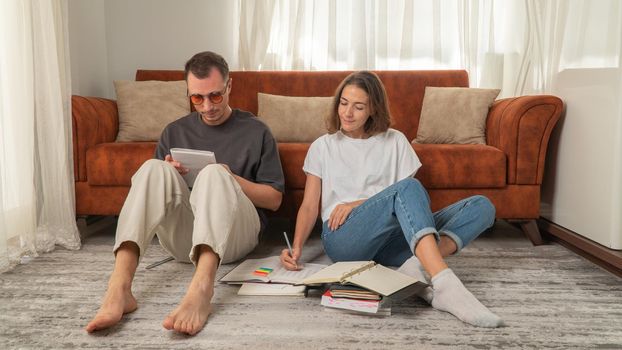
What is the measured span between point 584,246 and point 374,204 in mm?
1027

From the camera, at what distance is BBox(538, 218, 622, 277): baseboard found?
195cm

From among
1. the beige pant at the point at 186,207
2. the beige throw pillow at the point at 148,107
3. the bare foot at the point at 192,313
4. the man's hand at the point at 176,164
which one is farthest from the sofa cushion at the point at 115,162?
the bare foot at the point at 192,313

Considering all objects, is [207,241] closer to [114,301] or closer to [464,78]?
[114,301]

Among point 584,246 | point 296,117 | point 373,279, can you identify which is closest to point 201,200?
point 373,279

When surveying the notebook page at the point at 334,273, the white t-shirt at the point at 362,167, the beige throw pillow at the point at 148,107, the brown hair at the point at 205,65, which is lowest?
the notebook page at the point at 334,273

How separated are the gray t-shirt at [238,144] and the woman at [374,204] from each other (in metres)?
0.16

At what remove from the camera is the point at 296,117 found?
2.96m

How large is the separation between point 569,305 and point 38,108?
219 centimetres

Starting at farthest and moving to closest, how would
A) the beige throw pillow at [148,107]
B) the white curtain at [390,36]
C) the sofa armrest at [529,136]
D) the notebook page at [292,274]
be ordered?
the white curtain at [390,36] < the beige throw pillow at [148,107] < the sofa armrest at [529,136] < the notebook page at [292,274]

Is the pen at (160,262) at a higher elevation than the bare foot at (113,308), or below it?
below

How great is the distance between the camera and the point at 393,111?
10.3 feet

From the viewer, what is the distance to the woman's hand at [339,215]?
1.80 m

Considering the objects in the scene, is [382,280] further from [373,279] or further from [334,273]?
[334,273]

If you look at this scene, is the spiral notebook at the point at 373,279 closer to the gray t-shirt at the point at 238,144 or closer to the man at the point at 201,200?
the man at the point at 201,200
